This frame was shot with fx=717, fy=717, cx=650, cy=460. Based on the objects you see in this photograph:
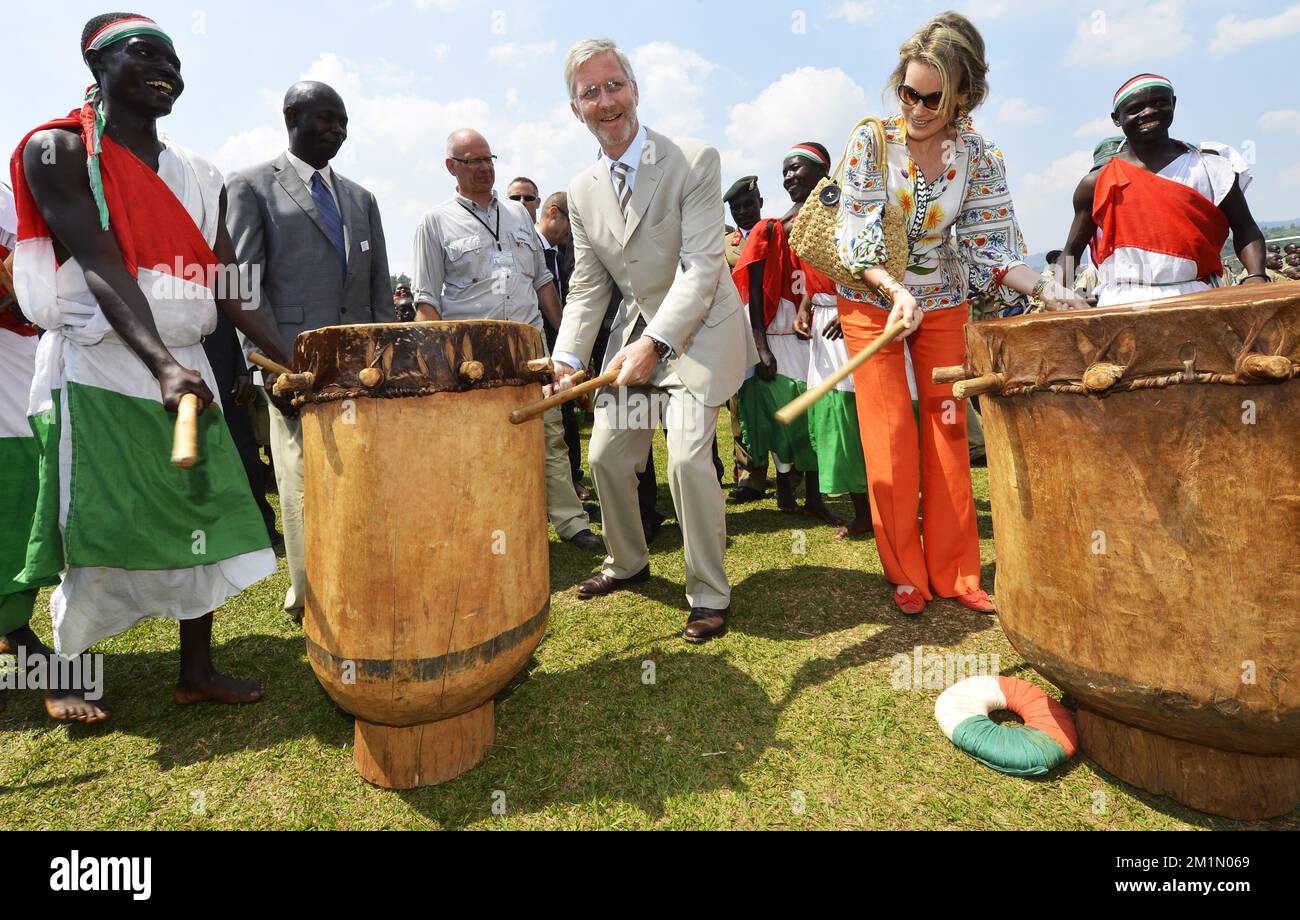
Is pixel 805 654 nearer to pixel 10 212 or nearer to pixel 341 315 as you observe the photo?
pixel 341 315

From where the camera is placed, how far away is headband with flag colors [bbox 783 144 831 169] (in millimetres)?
4977

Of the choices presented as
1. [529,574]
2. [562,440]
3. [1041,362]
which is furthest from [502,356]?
[562,440]

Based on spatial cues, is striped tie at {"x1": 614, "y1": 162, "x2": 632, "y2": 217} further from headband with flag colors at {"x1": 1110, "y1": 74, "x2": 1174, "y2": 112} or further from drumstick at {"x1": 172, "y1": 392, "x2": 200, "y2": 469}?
headband with flag colors at {"x1": 1110, "y1": 74, "x2": 1174, "y2": 112}

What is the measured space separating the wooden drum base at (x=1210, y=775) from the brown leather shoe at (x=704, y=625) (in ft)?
4.80

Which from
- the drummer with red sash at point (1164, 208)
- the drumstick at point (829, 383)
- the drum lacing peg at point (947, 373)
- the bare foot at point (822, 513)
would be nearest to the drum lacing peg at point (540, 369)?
the drumstick at point (829, 383)

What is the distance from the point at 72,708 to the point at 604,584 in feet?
6.95

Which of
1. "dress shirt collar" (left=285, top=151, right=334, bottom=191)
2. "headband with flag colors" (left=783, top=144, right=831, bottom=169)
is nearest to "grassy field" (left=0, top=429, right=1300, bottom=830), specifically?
"dress shirt collar" (left=285, top=151, right=334, bottom=191)

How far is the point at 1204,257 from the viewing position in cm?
340

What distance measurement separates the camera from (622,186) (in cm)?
311

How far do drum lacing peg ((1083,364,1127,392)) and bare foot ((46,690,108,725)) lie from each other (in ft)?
10.8

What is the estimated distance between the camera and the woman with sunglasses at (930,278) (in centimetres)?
292

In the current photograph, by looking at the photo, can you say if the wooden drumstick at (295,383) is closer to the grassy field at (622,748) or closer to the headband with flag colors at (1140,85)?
the grassy field at (622,748)

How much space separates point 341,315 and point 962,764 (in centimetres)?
310

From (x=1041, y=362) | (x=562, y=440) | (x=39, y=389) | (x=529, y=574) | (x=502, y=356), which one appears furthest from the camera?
(x=562, y=440)
